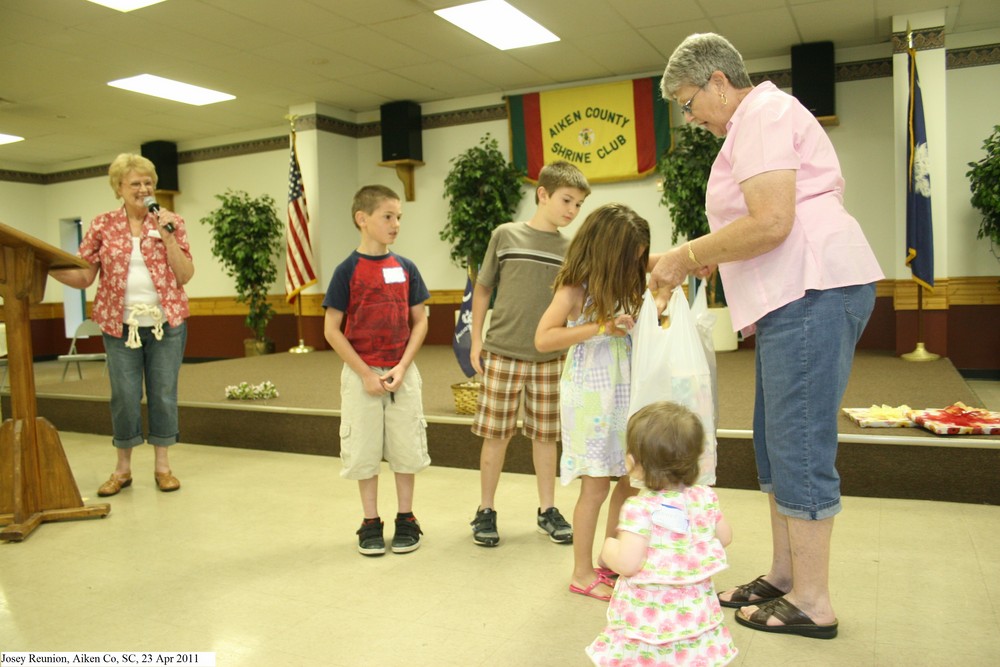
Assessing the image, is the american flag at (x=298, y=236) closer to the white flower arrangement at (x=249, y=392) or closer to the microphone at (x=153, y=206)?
the white flower arrangement at (x=249, y=392)

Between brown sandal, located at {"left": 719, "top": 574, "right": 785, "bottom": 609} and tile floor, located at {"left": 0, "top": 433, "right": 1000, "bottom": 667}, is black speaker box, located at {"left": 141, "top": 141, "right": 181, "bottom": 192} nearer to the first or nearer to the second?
tile floor, located at {"left": 0, "top": 433, "right": 1000, "bottom": 667}

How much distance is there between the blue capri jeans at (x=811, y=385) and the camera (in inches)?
67.3

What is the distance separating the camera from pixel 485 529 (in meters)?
2.54

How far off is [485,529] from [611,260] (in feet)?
3.46

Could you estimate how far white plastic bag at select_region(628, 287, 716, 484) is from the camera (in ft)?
6.11

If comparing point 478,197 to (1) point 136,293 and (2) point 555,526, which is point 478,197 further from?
(2) point 555,526

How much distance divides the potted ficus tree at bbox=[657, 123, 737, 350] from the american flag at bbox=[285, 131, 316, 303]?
378 centimetres

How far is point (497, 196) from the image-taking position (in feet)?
24.7

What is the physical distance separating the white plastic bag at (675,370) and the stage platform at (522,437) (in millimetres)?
1379

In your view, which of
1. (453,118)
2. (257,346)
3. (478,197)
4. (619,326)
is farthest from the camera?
(257,346)

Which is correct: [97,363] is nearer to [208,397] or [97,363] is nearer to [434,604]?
[208,397]

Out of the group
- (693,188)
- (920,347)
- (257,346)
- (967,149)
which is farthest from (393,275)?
(257,346)

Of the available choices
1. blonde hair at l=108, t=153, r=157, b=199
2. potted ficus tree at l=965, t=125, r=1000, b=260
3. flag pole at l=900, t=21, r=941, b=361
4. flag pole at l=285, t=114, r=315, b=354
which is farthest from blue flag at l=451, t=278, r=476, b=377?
flag pole at l=285, t=114, r=315, b=354

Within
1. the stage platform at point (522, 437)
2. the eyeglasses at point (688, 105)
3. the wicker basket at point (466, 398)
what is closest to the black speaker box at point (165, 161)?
the stage platform at point (522, 437)
